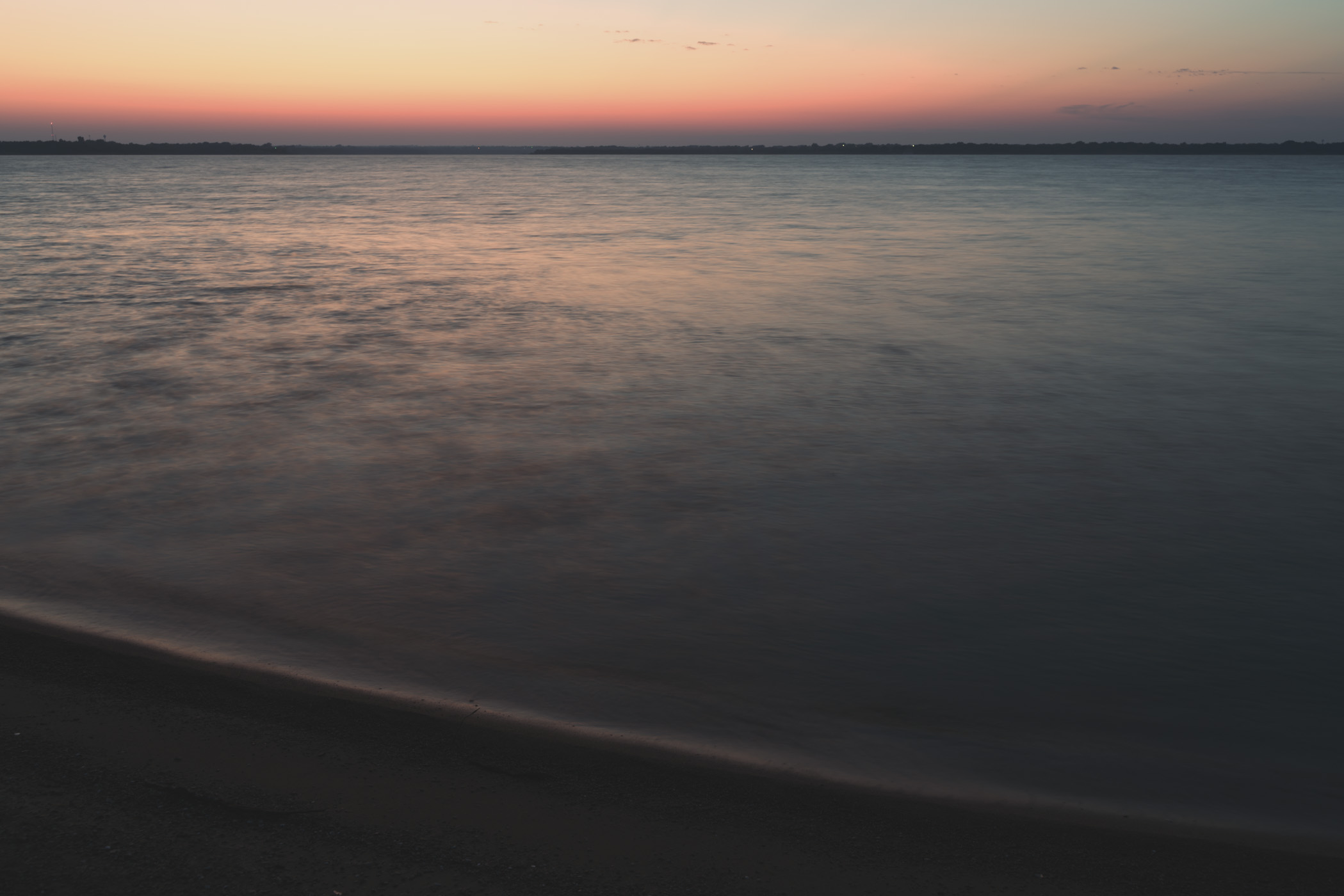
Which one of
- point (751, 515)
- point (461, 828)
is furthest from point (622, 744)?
point (751, 515)

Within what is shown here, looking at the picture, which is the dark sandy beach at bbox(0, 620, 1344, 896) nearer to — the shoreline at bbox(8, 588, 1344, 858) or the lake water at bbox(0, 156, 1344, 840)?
the shoreline at bbox(8, 588, 1344, 858)

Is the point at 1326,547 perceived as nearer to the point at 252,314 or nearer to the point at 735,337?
the point at 735,337

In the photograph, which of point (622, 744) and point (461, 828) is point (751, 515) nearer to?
point (622, 744)

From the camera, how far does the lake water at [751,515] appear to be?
3.81 m

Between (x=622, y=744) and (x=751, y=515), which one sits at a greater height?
(x=622, y=744)

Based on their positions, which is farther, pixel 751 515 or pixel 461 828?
pixel 751 515

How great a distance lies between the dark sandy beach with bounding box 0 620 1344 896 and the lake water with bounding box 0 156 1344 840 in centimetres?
33

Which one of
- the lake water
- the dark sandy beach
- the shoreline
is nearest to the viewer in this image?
the dark sandy beach

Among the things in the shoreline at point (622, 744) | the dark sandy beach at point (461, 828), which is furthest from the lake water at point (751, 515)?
the dark sandy beach at point (461, 828)

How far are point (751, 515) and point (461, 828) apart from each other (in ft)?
12.0

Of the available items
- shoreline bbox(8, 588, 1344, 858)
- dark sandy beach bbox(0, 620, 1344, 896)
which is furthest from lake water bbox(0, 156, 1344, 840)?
dark sandy beach bbox(0, 620, 1344, 896)

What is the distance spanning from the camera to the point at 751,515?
6.17m

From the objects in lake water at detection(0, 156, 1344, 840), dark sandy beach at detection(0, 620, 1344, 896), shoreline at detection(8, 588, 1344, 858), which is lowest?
lake water at detection(0, 156, 1344, 840)

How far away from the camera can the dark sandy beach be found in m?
2.55
